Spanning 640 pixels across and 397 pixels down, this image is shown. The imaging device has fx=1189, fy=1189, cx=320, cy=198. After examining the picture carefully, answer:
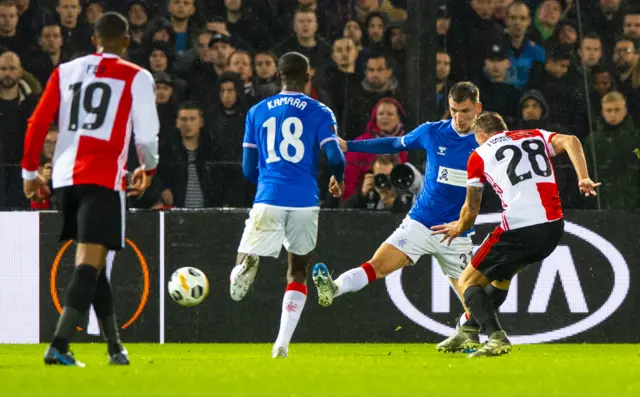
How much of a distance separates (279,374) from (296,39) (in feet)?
19.1

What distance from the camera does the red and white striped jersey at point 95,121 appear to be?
5809mm

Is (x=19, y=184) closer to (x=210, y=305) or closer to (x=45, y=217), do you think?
(x=45, y=217)

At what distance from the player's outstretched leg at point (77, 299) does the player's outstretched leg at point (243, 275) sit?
1.39 metres

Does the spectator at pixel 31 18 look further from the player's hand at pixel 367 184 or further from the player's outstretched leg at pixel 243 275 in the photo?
the player's outstretched leg at pixel 243 275

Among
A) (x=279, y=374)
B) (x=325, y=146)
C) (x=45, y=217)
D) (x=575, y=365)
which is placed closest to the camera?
(x=279, y=374)

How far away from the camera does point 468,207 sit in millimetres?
7348

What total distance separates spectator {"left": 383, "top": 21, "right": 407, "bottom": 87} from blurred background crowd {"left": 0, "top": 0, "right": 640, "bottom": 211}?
0.06 feet

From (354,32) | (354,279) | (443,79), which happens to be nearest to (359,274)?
(354,279)

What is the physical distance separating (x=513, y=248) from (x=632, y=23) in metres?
4.57

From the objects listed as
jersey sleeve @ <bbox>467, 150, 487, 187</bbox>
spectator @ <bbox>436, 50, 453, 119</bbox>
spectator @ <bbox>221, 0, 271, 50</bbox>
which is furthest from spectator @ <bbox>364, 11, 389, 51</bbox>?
jersey sleeve @ <bbox>467, 150, 487, 187</bbox>

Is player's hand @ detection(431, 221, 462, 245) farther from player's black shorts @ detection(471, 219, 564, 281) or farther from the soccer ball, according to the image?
the soccer ball

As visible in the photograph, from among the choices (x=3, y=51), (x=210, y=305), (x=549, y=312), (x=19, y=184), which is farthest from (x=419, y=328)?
(x=3, y=51)

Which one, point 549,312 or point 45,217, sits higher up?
point 45,217

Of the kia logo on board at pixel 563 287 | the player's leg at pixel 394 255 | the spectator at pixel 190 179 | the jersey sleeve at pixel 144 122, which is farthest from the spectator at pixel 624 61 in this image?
the jersey sleeve at pixel 144 122
